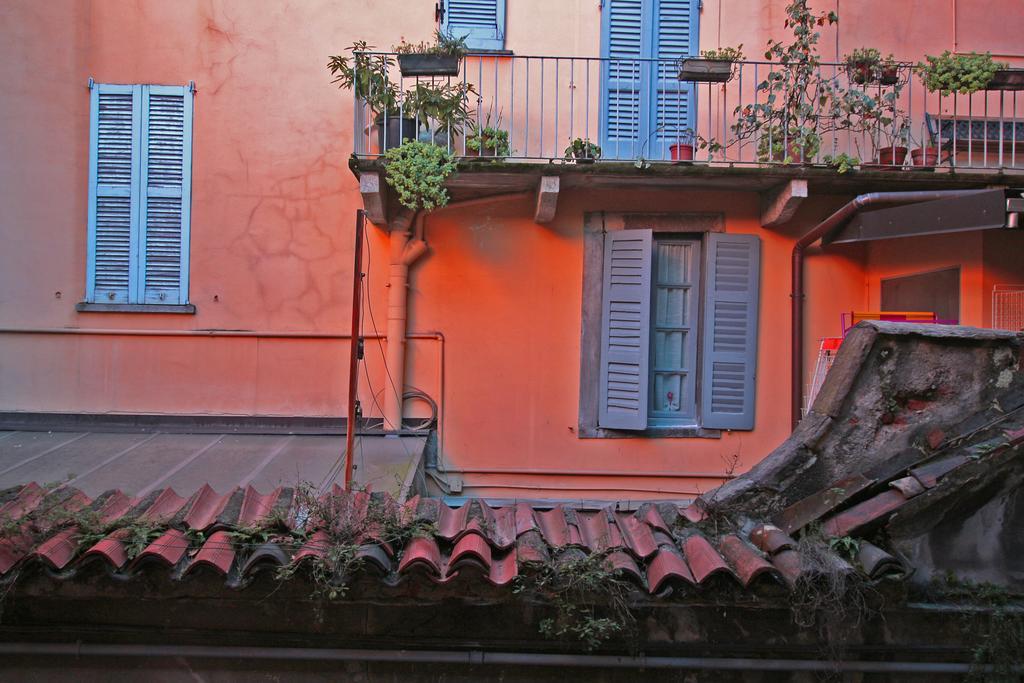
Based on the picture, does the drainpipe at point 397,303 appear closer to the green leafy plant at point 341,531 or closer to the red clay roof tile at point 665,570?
the green leafy plant at point 341,531

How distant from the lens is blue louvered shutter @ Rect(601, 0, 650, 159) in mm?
7074

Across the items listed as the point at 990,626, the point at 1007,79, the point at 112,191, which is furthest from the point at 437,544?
the point at 1007,79

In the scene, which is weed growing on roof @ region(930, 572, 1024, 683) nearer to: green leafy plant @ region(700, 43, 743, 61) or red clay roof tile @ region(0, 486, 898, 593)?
red clay roof tile @ region(0, 486, 898, 593)

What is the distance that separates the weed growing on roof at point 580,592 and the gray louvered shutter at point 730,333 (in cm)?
468

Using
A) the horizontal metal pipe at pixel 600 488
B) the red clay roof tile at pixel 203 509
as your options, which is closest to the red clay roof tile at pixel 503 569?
the red clay roof tile at pixel 203 509

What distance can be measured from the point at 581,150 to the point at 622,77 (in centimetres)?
126

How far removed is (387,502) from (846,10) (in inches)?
270

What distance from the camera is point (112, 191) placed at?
23.0 ft

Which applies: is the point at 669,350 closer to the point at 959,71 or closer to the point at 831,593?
the point at 959,71

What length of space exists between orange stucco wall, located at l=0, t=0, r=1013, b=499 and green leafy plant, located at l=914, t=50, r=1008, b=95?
52.7 inches

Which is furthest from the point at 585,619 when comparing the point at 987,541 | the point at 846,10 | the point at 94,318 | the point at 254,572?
the point at 846,10

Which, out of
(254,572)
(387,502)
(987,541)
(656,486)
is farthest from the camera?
(656,486)

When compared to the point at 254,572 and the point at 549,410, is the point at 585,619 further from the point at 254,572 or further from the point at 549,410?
the point at 549,410

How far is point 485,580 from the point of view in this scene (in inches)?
99.1
